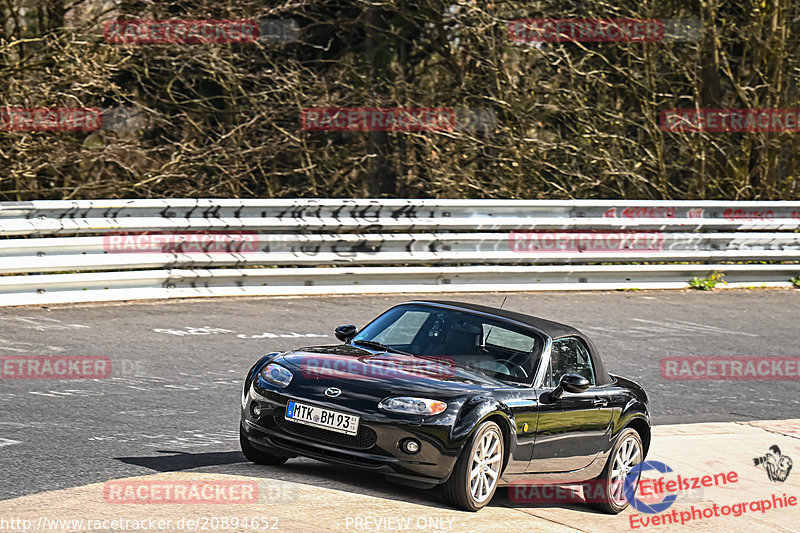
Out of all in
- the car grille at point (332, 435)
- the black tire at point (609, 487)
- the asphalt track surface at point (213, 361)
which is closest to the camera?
the car grille at point (332, 435)

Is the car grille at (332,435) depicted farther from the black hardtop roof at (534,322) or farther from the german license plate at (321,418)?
the black hardtop roof at (534,322)

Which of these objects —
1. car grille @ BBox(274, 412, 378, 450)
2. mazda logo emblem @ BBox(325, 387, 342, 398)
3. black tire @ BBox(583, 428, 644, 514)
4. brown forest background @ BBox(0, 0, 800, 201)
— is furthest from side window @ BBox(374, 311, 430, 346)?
brown forest background @ BBox(0, 0, 800, 201)

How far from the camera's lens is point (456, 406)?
21.0 ft

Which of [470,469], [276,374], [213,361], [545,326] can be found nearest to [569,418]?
[545,326]

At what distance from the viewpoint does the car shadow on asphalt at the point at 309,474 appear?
259 inches

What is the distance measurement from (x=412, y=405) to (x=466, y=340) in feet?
3.50

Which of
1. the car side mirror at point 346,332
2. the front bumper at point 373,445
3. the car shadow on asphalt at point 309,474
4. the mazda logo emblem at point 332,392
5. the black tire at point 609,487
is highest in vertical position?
the car side mirror at point 346,332

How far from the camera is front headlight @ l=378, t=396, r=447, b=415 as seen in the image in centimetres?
639

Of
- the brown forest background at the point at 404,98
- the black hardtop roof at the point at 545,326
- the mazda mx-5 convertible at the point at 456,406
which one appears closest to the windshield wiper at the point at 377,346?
the mazda mx-5 convertible at the point at 456,406

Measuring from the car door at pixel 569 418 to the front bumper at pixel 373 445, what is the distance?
872 millimetres

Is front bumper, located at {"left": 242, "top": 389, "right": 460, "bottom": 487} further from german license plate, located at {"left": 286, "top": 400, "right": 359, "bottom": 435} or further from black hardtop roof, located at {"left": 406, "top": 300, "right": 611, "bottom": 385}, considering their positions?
black hardtop roof, located at {"left": 406, "top": 300, "right": 611, "bottom": 385}

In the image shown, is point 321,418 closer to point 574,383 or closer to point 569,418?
point 574,383

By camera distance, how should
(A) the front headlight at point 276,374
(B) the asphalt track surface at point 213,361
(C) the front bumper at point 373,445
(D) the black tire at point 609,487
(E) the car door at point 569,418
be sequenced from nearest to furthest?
(C) the front bumper at point 373,445
(A) the front headlight at point 276,374
(B) the asphalt track surface at point 213,361
(E) the car door at point 569,418
(D) the black tire at point 609,487

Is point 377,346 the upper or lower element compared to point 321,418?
Answer: upper
